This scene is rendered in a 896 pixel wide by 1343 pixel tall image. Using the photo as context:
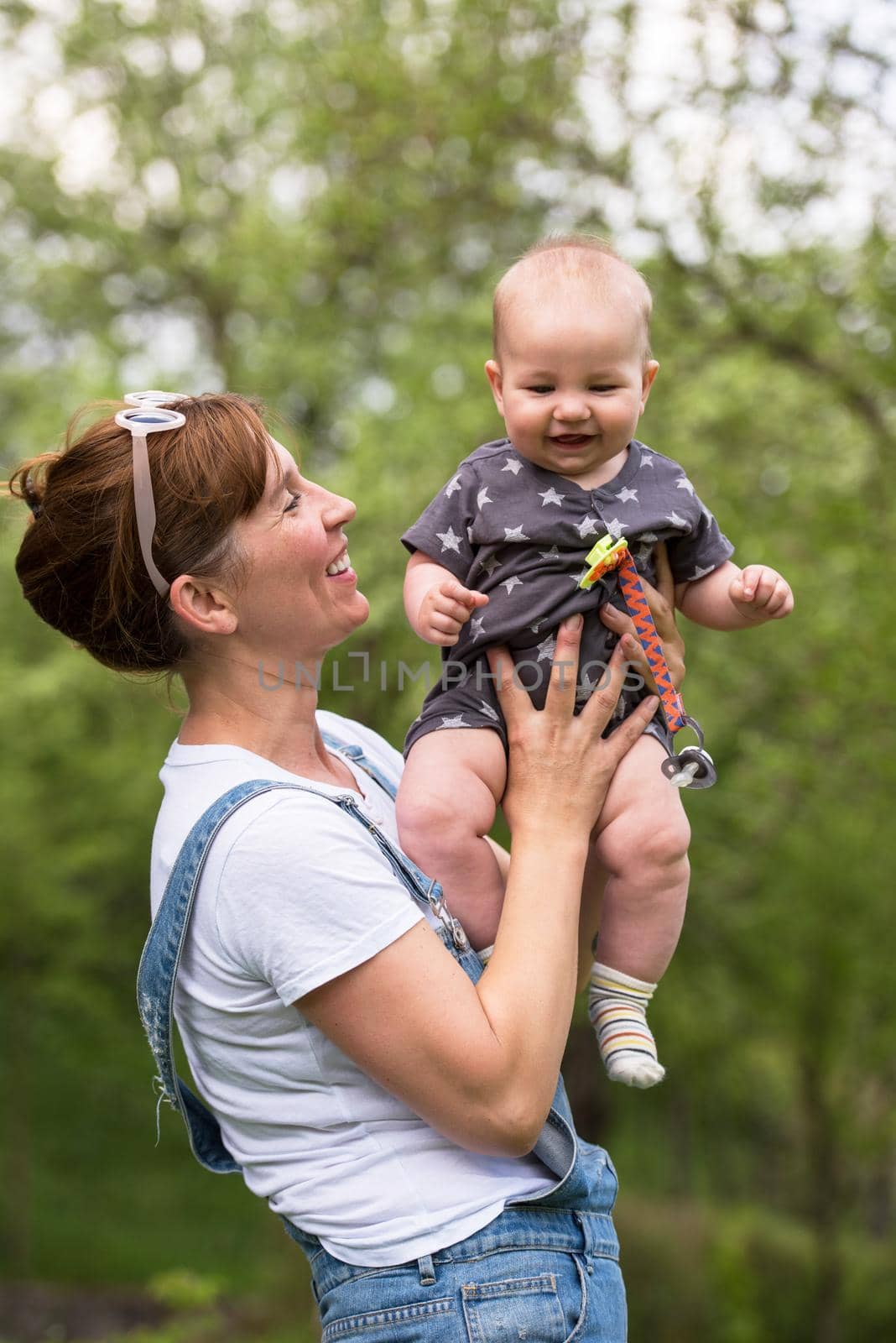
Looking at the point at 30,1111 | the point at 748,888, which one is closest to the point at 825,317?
the point at 748,888

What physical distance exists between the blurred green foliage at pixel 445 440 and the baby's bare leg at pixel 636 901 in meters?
4.64

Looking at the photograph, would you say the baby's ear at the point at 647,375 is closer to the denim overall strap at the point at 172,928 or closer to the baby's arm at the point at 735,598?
the baby's arm at the point at 735,598

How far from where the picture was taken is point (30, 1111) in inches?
718

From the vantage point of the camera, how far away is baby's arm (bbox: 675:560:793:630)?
7.15 feet

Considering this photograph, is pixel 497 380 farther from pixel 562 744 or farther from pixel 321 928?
pixel 321 928

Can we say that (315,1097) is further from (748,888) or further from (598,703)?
(748,888)

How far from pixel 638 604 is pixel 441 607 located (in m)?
0.33

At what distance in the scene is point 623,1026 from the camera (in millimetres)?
2205

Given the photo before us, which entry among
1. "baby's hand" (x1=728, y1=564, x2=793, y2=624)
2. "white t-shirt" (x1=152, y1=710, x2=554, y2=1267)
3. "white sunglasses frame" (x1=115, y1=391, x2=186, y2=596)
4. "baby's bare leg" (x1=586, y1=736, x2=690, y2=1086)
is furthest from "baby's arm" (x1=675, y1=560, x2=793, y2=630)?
"white sunglasses frame" (x1=115, y1=391, x2=186, y2=596)

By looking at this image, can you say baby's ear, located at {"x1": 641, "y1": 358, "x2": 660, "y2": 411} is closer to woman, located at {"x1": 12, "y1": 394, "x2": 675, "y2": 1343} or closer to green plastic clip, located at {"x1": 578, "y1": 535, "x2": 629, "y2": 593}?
green plastic clip, located at {"x1": 578, "y1": 535, "x2": 629, "y2": 593}

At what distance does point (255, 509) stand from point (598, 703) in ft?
2.06

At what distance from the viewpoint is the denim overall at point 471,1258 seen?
1.79 m

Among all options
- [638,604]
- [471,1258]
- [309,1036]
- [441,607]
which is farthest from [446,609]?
[471,1258]

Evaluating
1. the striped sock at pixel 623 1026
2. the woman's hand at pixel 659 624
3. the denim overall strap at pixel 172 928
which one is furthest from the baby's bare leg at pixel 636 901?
the denim overall strap at pixel 172 928
